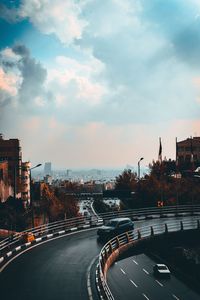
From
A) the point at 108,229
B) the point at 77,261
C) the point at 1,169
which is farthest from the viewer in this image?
the point at 1,169

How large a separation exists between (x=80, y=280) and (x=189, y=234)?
19068 mm

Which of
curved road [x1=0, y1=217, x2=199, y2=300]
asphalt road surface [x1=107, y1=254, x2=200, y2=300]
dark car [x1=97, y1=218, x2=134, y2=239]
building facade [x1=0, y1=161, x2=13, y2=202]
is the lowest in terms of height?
asphalt road surface [x1=107, y1=254, x2=200, y2=300]

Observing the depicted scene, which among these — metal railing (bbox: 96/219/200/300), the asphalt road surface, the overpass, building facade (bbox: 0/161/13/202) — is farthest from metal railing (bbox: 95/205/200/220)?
building facade (bbox: 0/161/13/202)

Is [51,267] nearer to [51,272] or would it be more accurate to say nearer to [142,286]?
[51,272]

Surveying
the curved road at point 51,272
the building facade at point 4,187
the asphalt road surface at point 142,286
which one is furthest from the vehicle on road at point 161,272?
the building facade at point 4,187

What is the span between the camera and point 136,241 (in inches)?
1335

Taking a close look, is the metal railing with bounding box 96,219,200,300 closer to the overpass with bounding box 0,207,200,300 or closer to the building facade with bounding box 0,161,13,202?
the overpass with bounding box 0,207,200,300

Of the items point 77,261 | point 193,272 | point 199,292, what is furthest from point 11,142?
point 77,261

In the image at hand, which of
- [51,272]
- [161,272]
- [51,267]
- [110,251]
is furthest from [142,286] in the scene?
[51,272]

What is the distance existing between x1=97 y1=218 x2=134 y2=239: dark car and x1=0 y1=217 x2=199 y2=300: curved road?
1.26 meters

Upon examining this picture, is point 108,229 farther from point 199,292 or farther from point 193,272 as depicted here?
point 193,272

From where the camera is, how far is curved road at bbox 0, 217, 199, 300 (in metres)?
20.5

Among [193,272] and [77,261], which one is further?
[193,272]

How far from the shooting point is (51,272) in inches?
975
